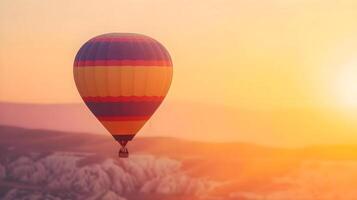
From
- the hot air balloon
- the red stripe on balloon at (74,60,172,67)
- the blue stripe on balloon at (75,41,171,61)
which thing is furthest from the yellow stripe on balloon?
the blue stripe on balloon at (75,41,171,61)

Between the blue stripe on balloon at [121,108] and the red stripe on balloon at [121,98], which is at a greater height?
the red stripe on balloon at [121,98]

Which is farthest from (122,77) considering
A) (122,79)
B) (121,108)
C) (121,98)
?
(121,108)

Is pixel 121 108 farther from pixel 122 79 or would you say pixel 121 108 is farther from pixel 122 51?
pixel 122 51

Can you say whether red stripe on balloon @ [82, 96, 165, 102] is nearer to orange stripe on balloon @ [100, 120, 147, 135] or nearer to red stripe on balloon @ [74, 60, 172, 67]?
orange stripe on balloon @ [100, 120, 147, 135]

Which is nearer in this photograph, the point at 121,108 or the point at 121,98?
the point at 121,98

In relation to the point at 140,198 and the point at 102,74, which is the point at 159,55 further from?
the point at 140,198

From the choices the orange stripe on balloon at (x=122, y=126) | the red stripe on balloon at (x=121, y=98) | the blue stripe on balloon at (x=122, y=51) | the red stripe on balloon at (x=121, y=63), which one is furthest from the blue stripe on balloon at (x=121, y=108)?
the blue stripe on balloon at (x=122, y=51)

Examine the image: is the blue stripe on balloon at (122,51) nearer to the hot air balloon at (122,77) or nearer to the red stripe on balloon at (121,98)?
the hot air balloon at (122,77)

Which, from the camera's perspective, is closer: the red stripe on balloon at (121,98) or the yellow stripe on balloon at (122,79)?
the yellow stripe on balloon at (122,79)
